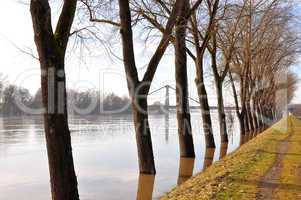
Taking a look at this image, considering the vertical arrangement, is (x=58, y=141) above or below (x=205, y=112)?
below

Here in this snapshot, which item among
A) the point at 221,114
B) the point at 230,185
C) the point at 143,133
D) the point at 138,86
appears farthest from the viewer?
the point at 221,114

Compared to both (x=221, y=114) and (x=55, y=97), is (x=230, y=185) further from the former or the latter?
(x=221, y=114)

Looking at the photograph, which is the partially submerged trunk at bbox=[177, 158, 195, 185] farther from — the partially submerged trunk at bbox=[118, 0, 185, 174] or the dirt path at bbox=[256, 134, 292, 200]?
the dirt path at bbox=[256, 134, 292, 200]

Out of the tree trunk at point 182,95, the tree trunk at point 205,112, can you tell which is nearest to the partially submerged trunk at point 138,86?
the tree trunk at point 182,95

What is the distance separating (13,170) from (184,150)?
668 cm

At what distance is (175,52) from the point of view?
18906 millimetres

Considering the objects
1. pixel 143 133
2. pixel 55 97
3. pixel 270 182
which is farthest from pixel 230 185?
pixel 143 133

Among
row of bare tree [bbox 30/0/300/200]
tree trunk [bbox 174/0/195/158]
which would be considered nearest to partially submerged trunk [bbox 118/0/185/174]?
row of bare tree [bbox 30/0/300/200]

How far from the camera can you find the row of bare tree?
794 cm

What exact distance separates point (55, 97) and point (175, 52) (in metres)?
11.4

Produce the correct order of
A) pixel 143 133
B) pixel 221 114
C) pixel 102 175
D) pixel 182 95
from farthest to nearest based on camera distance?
pixel 221 114 < pixel 182 95 < pixel 102 175 < pixel 143 133

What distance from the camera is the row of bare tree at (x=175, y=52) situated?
7.94m

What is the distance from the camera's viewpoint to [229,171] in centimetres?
1214

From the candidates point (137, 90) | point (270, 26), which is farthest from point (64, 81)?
point (270, 26)
